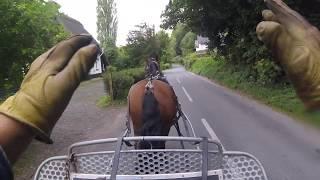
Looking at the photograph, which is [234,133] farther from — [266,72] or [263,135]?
[266,72]

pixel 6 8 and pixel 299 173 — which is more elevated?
pixel 6 8

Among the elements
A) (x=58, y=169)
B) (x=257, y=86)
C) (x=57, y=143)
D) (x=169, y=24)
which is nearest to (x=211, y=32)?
(x=169, y=24)

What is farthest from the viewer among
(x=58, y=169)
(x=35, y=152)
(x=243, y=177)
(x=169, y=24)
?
(x=169, y=24)

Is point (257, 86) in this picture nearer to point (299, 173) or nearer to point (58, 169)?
point (299, 173)

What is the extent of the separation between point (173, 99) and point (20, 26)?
325 centimetres

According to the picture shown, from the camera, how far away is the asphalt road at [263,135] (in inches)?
347

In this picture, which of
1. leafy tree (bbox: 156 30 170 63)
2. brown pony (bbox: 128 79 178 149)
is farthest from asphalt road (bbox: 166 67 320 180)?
leafy tree (bbox: 156 30 170 63)

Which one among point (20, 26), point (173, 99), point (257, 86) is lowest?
point (257, 86)

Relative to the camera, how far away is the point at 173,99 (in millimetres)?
7652

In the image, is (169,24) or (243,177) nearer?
(243,177)

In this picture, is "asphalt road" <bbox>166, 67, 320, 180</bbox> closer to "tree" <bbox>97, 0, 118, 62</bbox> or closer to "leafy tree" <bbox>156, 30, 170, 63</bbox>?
"leafy tree" <bbox>156, 30, 170, 63</bbox>

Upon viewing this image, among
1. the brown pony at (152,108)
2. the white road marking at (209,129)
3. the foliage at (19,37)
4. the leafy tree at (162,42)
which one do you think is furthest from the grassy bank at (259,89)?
the foliage at (19,37)

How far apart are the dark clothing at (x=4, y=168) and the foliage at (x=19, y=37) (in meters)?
7.19

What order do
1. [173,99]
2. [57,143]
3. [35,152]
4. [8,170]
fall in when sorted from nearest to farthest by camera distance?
[8,170]
[173,99]
[35,152]
[57,143]
